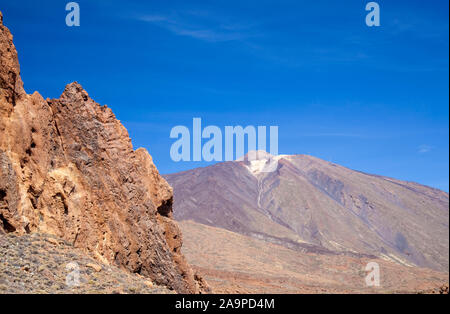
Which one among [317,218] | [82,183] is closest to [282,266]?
[317,218]

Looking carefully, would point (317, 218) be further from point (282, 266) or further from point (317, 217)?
point (282, 266)

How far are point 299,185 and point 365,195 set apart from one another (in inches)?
1029

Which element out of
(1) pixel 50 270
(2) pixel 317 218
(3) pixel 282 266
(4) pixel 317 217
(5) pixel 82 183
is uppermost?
(4) pixel 317 217

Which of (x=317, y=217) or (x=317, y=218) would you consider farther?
(x=317, y=217)

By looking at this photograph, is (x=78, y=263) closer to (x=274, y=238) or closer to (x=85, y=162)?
(x=85, y=162)

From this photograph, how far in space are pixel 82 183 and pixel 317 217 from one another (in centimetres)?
15114

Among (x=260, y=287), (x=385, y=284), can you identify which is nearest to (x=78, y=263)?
(x=260, y=287)

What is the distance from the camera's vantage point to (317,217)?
165 m

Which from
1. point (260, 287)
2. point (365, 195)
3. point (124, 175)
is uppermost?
point (365, 195)

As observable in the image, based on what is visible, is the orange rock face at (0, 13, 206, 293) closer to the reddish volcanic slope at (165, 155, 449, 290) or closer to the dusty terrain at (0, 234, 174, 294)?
the dusty terrain at (0, 234, 174, 294)

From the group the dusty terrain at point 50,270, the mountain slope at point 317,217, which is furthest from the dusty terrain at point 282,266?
A: the dusty terrain at point 50,270

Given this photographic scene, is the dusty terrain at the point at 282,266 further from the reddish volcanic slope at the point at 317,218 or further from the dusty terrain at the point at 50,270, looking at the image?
the dusty terrain at the point at 50,270
